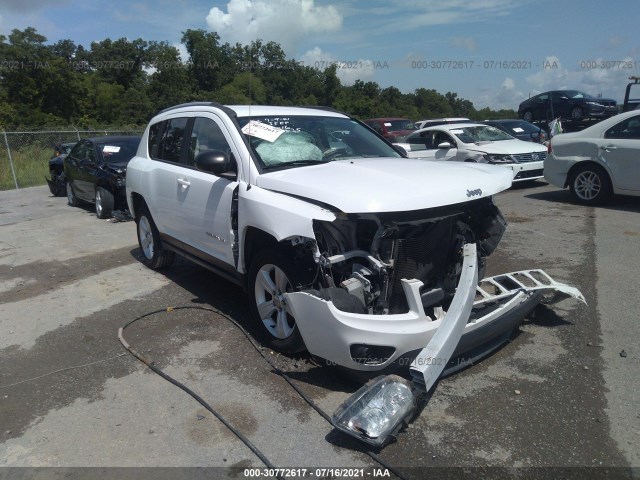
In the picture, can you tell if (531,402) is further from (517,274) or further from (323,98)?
(323,98)

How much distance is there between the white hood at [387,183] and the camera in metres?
3.52

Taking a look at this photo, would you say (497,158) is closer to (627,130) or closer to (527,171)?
(527,171)

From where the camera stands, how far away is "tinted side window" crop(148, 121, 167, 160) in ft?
20.9

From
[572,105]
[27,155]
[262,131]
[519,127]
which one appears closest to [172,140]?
[262,131]

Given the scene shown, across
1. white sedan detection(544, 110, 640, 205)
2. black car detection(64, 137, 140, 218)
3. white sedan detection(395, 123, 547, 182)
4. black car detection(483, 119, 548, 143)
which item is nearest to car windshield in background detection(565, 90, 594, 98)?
black car detection(483, 119, 548, 143)

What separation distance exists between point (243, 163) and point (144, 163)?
247 cm

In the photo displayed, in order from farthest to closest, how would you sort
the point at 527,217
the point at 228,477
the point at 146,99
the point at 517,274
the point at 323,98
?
the point at 146,99 < the point at 323,98 < the point at 527,217 < the point at 517,274 < the point at 228,477

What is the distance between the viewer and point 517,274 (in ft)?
16.8

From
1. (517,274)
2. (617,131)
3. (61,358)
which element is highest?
(617,131)

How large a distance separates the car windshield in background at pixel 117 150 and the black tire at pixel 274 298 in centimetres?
805

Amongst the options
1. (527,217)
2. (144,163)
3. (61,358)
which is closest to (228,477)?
(61,358)

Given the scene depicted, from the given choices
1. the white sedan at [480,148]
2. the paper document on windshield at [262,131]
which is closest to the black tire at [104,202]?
the white sedan at [480,148]

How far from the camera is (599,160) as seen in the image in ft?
31.9

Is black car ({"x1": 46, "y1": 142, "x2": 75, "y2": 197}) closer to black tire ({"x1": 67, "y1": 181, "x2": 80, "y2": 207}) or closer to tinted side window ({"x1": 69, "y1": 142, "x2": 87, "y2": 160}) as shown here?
black tire ({"x1": 67, "y1": 181, "x2": 80, "y2": 207})
